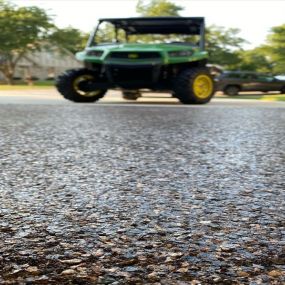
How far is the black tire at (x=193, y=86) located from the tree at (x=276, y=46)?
2785 cm

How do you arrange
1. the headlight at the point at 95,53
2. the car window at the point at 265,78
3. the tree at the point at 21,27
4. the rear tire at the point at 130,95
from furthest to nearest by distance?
the tree at the point at 21,27
the car window at the point at 265,78
the rear tire at the point at 130,95
the headlight at the point at 95,53

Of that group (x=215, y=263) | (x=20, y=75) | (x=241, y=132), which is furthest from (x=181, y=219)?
(x=20, y=75)

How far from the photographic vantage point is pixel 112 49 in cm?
1067

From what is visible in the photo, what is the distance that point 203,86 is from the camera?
10.8 m

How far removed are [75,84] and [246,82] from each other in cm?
1336

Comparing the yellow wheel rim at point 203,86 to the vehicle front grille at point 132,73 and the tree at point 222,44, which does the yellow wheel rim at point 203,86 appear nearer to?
the vehicle front grille at point 132,73

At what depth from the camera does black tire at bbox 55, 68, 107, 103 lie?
11242 mm

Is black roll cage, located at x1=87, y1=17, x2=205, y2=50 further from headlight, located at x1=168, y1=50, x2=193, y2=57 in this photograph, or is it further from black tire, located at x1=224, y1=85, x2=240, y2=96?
black tire, located at x1=224, y1=85, x2=240, y2=96

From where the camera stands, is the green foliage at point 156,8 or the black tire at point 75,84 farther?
the green foliage at point 156,8

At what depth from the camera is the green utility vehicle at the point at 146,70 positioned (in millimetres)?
10508

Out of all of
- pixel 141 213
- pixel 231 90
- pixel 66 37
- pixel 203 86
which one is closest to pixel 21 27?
pixel 66 37

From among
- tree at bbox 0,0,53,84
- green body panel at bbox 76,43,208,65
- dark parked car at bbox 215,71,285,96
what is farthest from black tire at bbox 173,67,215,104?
tree at bbox 0,0,53,84

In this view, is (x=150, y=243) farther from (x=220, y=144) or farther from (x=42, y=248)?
(x=220, y=144)

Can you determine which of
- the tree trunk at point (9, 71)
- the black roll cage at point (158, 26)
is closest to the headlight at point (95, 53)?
the black roll cage at point (158, 26)
